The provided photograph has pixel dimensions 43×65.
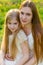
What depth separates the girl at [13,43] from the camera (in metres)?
2.01

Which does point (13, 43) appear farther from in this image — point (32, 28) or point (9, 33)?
point (32, 28)

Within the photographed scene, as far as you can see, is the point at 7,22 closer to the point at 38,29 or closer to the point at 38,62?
the point at 38,29

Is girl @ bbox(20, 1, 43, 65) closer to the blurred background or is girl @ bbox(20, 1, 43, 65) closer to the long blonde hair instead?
the long blonde hair

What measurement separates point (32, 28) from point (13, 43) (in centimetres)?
20

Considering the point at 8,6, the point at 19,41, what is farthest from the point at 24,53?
the point at 8,6

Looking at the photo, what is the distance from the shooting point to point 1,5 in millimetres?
3904

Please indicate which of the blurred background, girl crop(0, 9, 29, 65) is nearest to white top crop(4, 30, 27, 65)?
girl crop(0, 9, 29, 65)

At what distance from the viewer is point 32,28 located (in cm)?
203

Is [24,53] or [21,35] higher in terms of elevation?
[21,35]

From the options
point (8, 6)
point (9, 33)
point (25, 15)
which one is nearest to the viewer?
point (25, 15)

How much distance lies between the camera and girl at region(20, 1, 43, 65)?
197 centimetres

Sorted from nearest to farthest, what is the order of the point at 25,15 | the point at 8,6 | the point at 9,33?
the point at 25,15 → the point at 9,33 → the point at 8,6

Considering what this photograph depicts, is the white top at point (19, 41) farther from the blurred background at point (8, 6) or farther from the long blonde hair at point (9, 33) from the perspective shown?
the blurred background at point (8, 6)

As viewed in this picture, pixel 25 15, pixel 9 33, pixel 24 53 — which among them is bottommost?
pixel 24 53
